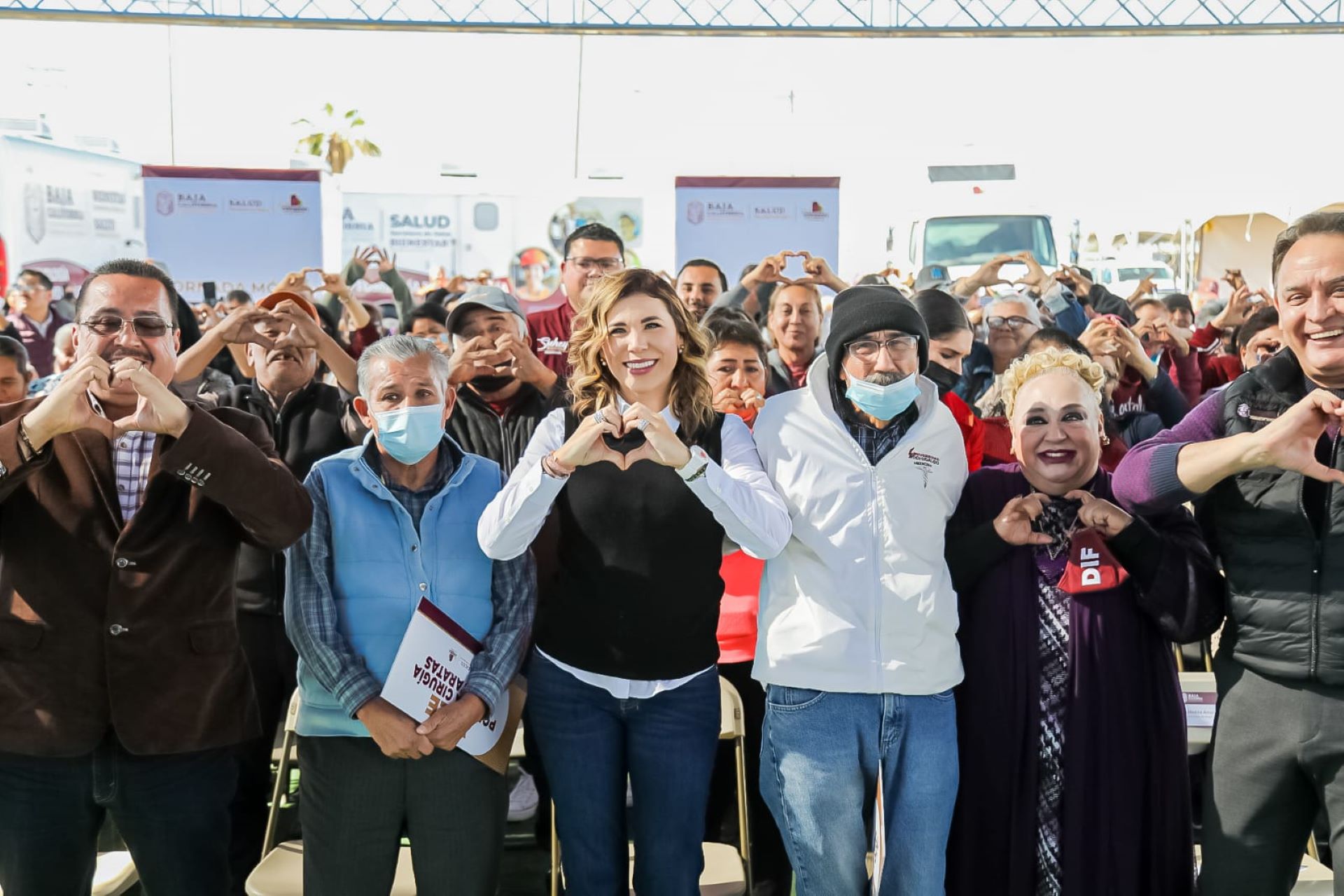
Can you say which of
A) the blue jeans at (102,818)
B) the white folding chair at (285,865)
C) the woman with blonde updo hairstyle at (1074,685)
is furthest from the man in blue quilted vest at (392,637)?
the woman with blonde updo hairstyle at (1074,685)

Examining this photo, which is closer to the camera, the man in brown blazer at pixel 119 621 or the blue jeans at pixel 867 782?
the man in brown blazer at pixel 119 621

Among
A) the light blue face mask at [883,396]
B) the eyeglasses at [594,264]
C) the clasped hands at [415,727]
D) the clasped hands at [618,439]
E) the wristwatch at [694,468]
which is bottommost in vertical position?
the clasped hands at [415,727]

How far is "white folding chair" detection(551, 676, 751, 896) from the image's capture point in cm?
328

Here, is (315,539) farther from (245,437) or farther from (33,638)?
(33,638)

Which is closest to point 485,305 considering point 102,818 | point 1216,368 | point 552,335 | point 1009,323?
point 552,335

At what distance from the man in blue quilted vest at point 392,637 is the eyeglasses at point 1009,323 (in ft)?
11.3

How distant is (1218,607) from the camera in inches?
111

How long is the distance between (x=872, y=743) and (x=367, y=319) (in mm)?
4335

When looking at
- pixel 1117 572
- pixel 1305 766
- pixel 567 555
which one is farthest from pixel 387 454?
pixel 1305 766

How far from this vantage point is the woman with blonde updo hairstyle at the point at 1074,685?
110 inches

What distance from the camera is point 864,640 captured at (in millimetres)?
2779

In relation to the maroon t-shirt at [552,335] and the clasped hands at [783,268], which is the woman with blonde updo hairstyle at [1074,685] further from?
the clasped hands at [783,268]

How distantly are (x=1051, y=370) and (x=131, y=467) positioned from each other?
7.66ft

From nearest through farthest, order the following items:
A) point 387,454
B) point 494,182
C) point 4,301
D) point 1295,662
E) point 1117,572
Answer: point 1295,662
point 1117,572
point 387,454
point 4,301
point 494,182
